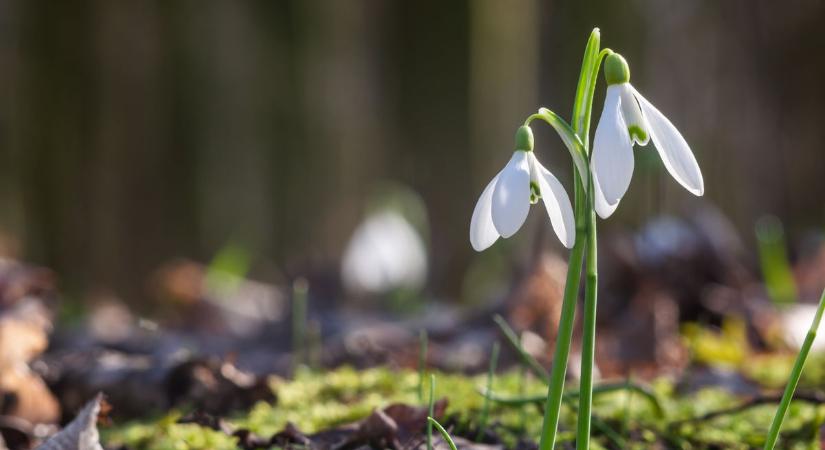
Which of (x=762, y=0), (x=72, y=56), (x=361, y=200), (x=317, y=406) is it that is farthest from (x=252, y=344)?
(x=762, y=0)

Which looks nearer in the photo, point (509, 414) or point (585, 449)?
point (585, 449)

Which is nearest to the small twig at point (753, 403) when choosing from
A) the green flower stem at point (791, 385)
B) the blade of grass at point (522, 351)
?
the blade of grass at point (522, 351)

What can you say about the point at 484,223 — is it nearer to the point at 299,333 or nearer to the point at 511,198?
the point at 511,198

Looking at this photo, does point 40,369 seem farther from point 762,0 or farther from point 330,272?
point 762,0

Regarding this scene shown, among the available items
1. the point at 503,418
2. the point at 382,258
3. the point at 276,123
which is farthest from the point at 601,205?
the point at 276,123

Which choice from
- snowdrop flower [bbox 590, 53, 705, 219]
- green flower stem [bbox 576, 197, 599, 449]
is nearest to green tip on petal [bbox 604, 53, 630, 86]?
snowdrop flower [bbox 590, 53, 705, 219]

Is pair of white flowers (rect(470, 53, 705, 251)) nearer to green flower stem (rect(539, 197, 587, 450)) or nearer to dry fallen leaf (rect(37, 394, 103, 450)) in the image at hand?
green flower stem (rect(539, 197, 587, 450))

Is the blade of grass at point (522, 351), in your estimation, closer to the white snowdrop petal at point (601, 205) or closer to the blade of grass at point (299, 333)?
the white snowdrop petal at point (601, 205)
